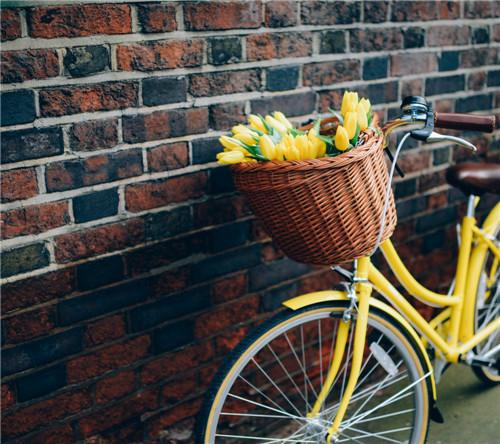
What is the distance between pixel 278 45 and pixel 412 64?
69 centimetres

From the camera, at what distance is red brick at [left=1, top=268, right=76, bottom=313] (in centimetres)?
158

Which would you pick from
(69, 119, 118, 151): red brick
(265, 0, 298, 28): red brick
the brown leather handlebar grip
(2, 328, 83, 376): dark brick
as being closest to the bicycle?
the brown leather handlebar grip

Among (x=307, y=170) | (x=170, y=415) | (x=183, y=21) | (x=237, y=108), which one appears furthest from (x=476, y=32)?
(x=170, y=415)

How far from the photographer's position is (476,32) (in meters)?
2.53

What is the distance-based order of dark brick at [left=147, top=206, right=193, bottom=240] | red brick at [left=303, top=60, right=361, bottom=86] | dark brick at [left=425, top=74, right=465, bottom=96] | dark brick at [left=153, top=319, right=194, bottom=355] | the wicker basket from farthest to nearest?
dark brick at [left=425, top=74, right=465, bottom=96]
red brick at [left=303, top=60, right=361, bottom=86]
dark brick at [left=153, top=319, right=194, bottom=355]
dark brick at [left=147, top=206, right=193, bottom=240]
the wicker basket

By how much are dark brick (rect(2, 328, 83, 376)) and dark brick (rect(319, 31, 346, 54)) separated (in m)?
1.25

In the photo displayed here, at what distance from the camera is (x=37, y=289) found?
163cm

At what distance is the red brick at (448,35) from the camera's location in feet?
7.79

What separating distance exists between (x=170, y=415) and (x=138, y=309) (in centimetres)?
44

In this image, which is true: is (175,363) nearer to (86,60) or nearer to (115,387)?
(115,387)

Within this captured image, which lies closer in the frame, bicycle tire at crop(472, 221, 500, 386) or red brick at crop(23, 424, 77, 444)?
red brick at crop(23, 424, 77, 444)

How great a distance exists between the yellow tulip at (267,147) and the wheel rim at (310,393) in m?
0.64

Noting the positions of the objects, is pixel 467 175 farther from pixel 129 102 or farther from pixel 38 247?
pixel 38 247

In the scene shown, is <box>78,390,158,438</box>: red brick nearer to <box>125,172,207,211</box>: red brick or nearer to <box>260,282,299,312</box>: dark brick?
<box>260,282,299,312</box>: dark brick
